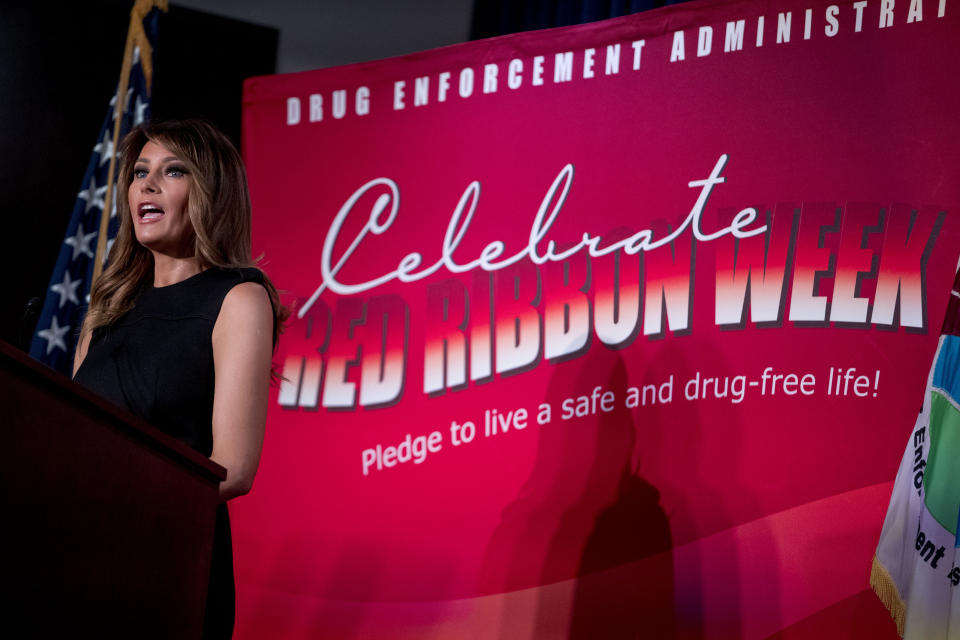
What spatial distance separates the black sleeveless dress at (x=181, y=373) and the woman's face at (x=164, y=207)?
102mm

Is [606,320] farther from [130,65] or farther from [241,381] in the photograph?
[130,65]

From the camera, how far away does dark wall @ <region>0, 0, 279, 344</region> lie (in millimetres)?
3262

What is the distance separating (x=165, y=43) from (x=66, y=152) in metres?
0.54

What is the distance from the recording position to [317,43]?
3701mm

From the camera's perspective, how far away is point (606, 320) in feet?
8.54

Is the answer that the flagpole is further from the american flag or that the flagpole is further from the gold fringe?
the gold fringe

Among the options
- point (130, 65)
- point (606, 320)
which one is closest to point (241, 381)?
point (606, 320)

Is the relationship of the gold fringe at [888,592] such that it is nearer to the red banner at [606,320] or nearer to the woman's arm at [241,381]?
the red banner at [606,320]

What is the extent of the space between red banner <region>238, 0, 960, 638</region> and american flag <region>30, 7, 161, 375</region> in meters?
0.46

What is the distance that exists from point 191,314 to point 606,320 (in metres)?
1.39

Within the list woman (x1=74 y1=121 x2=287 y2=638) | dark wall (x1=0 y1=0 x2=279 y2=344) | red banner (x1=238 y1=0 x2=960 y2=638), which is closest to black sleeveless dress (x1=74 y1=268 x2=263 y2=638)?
woman (x1=74 y1=121 x2=287 y2=638)

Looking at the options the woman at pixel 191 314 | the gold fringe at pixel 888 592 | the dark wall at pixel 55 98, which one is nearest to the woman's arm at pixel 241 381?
the woman at pixel 191 314

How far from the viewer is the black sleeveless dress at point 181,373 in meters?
1.38

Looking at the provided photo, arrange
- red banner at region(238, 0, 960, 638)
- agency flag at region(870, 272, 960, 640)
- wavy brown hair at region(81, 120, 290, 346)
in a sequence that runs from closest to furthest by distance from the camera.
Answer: wavy brown hair at region(81, 120, 290, 346) < agency flag at region(870, 272, 960, 640) < red banner at region(238, 0, 960, 638)
